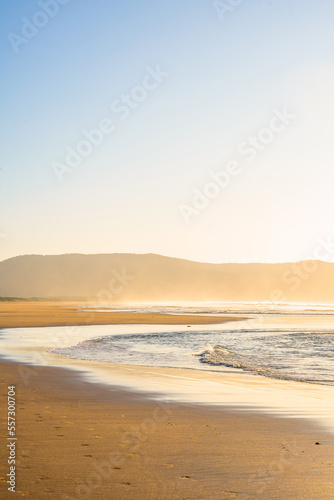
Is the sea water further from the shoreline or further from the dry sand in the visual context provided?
the dry sand

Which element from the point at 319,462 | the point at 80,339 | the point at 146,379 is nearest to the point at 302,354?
the point at 146,379

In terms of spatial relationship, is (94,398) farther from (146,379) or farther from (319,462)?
(319,462)

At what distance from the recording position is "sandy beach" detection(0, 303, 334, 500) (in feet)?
19.4

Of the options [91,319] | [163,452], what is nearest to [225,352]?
[163,452]

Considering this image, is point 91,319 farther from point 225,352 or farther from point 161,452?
point 161,452

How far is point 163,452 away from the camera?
739 cm

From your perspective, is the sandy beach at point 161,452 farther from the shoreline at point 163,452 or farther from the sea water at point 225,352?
the sea water at point 225,352

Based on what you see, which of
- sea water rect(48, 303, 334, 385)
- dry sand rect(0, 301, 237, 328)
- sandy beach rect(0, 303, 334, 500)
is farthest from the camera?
dry sand rect(0, 301, 237, 328)

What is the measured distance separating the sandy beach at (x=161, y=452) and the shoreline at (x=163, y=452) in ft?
0.04

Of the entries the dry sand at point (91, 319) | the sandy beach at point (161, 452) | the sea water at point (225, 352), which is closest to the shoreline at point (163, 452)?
the sandy beach at point (161, 452)

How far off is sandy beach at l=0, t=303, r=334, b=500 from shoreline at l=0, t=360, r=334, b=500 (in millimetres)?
13

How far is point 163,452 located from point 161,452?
1.2 inches

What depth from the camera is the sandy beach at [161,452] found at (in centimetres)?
591

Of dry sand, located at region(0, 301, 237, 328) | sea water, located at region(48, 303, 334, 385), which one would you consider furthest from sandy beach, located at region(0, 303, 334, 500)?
dry sand, located at region(0, 301, 237, 328)
